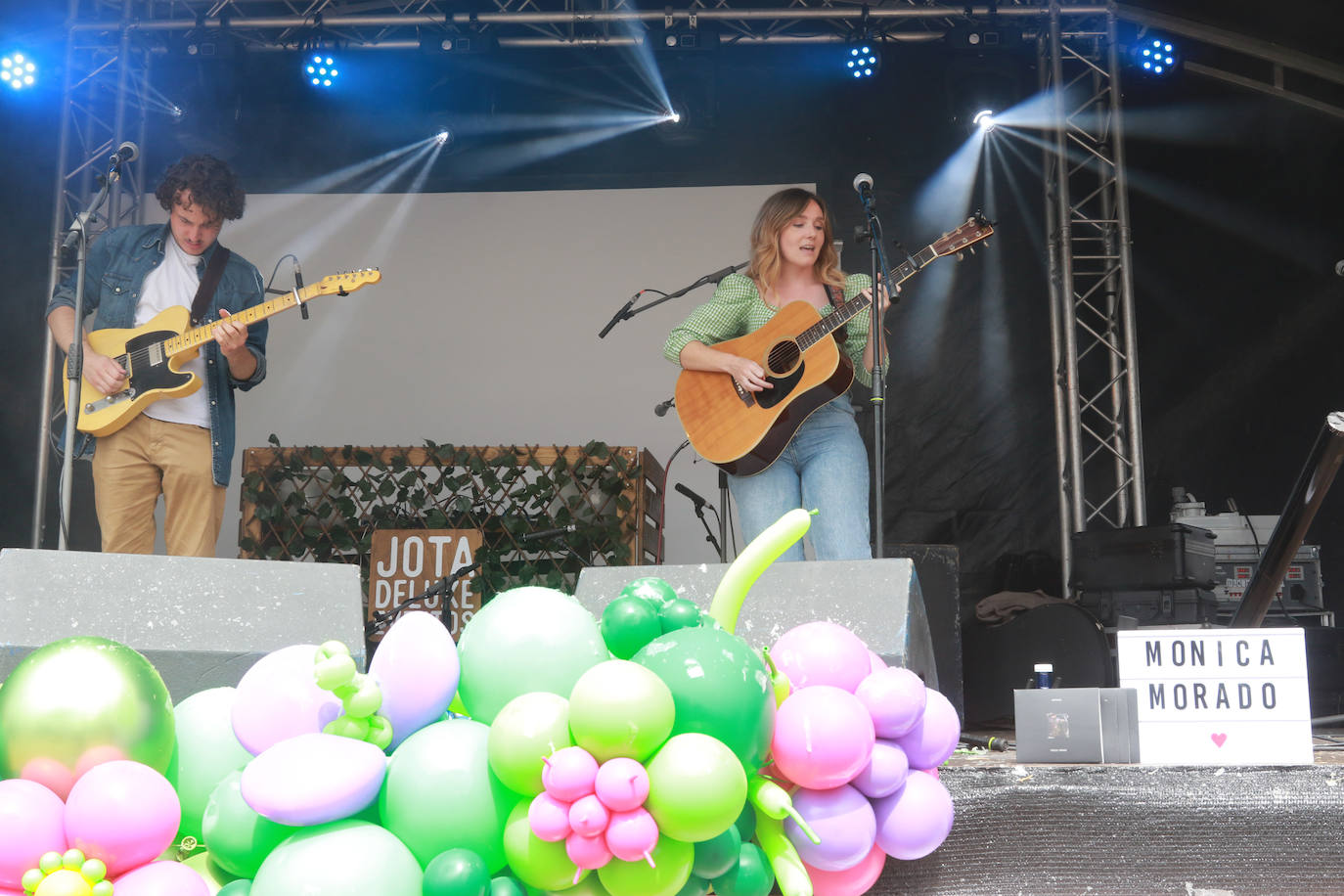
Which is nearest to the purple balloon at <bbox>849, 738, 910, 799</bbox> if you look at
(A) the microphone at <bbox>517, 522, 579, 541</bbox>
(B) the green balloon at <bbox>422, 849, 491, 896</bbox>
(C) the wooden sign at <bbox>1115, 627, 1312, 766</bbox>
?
(B) the green balloon at <bbox>422, 849, 491, 896</bbox>

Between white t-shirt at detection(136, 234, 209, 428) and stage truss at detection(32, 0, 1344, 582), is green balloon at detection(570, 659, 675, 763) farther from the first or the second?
stage truss at detection(32, 0, 1344, 582)

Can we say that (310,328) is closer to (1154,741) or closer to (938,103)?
(938,103)

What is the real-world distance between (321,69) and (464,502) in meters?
2.29

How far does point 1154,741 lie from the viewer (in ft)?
5.52

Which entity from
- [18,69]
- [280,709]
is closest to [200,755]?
[280,709]

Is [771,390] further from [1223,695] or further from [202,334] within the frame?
[202,334]

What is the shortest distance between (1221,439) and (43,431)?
5362mm

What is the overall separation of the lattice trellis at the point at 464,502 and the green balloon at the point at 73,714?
4239mm

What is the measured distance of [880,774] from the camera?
715 mm

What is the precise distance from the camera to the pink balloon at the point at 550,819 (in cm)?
58

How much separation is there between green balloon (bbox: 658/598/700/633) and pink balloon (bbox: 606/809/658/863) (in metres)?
0.14

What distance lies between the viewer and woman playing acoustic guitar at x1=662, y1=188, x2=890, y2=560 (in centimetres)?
270

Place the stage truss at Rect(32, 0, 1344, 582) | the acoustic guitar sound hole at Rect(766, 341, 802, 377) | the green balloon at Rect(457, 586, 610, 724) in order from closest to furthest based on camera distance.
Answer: the green balloon at Rect(457, 586, 610, 724)
the acoustic guitar sound hole at Rect(766, 341, 802, 377)
the stage truss at Rect(32, 0, 1344, 582)

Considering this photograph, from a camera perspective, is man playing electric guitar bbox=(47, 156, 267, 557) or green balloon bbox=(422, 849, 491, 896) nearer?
green balloon bbox=(422, 849, 491, 896)
